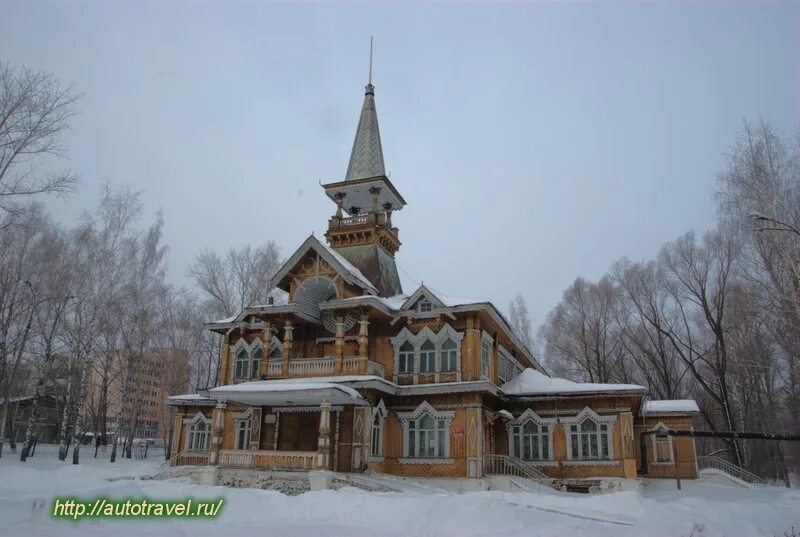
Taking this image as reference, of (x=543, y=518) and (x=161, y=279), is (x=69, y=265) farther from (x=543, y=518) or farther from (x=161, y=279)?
(x=543, y=518)

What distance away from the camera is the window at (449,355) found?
25531 millimetres

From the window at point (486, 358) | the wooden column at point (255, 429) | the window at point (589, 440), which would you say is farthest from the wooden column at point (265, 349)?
the window at point (589, 440)

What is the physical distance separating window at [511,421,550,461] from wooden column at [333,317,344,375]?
8590 mm

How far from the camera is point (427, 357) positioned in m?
26.1

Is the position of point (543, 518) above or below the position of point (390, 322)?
below

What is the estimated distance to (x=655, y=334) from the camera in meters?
47.1

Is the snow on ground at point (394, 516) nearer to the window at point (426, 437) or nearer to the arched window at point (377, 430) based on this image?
the arched window at point (377, 430)

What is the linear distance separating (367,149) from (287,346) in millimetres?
12601

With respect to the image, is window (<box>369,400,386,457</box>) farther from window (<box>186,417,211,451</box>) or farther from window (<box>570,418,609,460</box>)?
window (<box>186,417,211,451</box>)

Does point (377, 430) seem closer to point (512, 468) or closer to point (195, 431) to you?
point (512, 468)

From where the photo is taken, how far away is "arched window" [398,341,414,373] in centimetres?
2634

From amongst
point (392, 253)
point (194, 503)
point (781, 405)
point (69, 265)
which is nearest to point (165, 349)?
point (69, 265)

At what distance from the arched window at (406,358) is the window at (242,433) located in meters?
7.83

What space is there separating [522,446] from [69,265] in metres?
24.7
